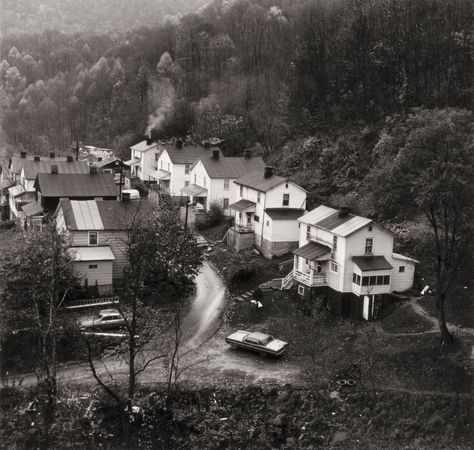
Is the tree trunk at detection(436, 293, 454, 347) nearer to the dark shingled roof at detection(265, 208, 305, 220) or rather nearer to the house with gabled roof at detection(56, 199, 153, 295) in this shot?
the dark shingled roof at detection(265, 208, 305, 220)

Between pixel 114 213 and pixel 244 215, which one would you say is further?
pixel 244 215

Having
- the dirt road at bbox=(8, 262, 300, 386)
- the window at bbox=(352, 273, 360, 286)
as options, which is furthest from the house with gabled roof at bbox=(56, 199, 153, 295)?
the window at bbox=(352, 273, 360, 286)

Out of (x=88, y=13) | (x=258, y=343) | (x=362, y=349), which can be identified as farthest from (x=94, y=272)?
(x=88, y=13)

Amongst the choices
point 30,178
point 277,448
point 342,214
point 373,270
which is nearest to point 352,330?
point 373,270

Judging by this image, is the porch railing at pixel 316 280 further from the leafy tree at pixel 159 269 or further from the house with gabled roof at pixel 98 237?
the house with gabled roof at pixel 98 237

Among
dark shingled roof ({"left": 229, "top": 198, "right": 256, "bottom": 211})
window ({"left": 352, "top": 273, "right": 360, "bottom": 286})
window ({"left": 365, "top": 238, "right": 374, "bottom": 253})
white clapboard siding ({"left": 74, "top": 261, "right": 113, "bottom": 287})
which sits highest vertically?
window ({"left": 365, "top": 238, "right": 374, "bottom": 253})

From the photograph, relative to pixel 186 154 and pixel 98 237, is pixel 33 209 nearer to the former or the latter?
pixel 98 237

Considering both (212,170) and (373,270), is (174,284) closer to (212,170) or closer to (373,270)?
(373,270)
